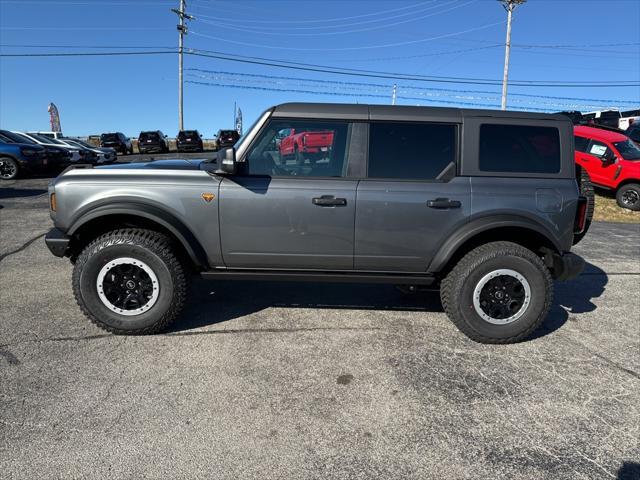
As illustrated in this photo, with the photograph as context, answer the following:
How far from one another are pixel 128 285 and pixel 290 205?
1536 mm

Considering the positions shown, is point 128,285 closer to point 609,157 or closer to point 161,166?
point 161,166

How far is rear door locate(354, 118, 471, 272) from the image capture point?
3502mm

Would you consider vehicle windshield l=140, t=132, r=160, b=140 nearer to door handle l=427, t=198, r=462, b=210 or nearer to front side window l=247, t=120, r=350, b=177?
front side window l=247, t=120, r=350, b=177

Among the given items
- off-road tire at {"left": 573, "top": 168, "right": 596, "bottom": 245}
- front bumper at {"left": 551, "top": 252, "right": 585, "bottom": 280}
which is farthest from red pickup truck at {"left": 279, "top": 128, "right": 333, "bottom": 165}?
off-road tire at {"left": 573, "top": 168, "right": 596, "bottom": 245}

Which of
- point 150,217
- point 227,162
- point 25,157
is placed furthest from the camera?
point 25,157

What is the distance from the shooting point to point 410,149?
3600mm

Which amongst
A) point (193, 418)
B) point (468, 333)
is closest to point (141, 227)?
point (193, 418)

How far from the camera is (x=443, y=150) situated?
3.61 meters

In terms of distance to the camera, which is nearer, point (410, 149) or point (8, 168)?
point (410, 149)

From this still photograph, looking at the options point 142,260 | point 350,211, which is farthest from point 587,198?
point 142,260

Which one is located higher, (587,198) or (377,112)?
(377,112)

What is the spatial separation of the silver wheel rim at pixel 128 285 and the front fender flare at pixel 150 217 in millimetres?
369

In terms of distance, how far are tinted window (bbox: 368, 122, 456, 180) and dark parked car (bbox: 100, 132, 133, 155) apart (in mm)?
28414

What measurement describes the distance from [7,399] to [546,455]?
3.26 meters
